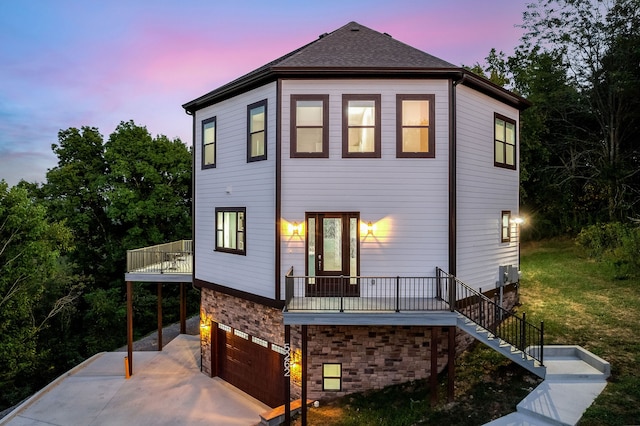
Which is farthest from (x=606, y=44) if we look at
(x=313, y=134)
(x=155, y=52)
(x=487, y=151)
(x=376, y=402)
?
(x=155, y=52)

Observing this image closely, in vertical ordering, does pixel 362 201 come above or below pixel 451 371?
above

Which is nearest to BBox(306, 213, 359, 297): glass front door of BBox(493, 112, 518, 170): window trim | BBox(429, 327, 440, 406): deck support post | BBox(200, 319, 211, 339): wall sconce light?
BBox(429, 327, 440, 406): deck support post

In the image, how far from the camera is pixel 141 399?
1067 cm

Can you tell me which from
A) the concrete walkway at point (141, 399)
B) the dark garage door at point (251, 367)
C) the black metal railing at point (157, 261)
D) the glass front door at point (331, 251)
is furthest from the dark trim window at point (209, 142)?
the concrete walkway at point (141, 399)

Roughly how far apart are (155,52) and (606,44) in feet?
84.8

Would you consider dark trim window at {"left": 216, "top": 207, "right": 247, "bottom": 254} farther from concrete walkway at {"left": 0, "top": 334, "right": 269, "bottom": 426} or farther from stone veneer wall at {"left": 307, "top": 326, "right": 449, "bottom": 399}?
concrete walkway at {"left": 0, "top": 334, "right": 269, "bottom": 426}

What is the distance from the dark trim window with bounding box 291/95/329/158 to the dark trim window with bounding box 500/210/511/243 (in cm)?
633

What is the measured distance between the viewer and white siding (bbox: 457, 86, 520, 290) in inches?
375

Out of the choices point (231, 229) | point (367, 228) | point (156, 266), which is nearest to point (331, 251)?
point (367, 228)

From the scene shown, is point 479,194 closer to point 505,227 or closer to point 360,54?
point 505,227

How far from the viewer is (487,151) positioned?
1052 cm

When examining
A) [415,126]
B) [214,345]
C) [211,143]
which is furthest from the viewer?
[214,345]

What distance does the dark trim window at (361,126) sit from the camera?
29.8 ft

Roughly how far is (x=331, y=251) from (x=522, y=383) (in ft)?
18.1
